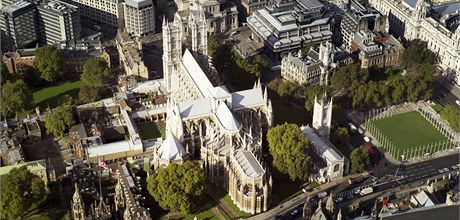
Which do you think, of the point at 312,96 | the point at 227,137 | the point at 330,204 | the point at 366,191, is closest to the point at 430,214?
the point at 330,204

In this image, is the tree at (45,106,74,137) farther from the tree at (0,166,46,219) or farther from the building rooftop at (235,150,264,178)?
the building rooftop at (235,150,264,178)

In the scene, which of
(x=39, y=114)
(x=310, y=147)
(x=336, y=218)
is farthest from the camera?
(x=39, y=114)

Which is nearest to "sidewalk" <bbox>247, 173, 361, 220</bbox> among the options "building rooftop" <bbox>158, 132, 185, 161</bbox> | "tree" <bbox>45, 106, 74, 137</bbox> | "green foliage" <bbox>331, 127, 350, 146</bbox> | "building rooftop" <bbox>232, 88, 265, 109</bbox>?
"green foliage" <bbox>331, 127, 350, 146</bbox>

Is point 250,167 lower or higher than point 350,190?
higher

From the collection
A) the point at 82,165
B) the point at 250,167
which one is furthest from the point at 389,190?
the point at 82,165

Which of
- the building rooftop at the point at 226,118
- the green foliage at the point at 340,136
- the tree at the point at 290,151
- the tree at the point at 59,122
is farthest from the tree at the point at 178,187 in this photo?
the green foliage at the point at 340,136

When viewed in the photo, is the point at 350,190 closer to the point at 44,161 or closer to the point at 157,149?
the point at 157,149
